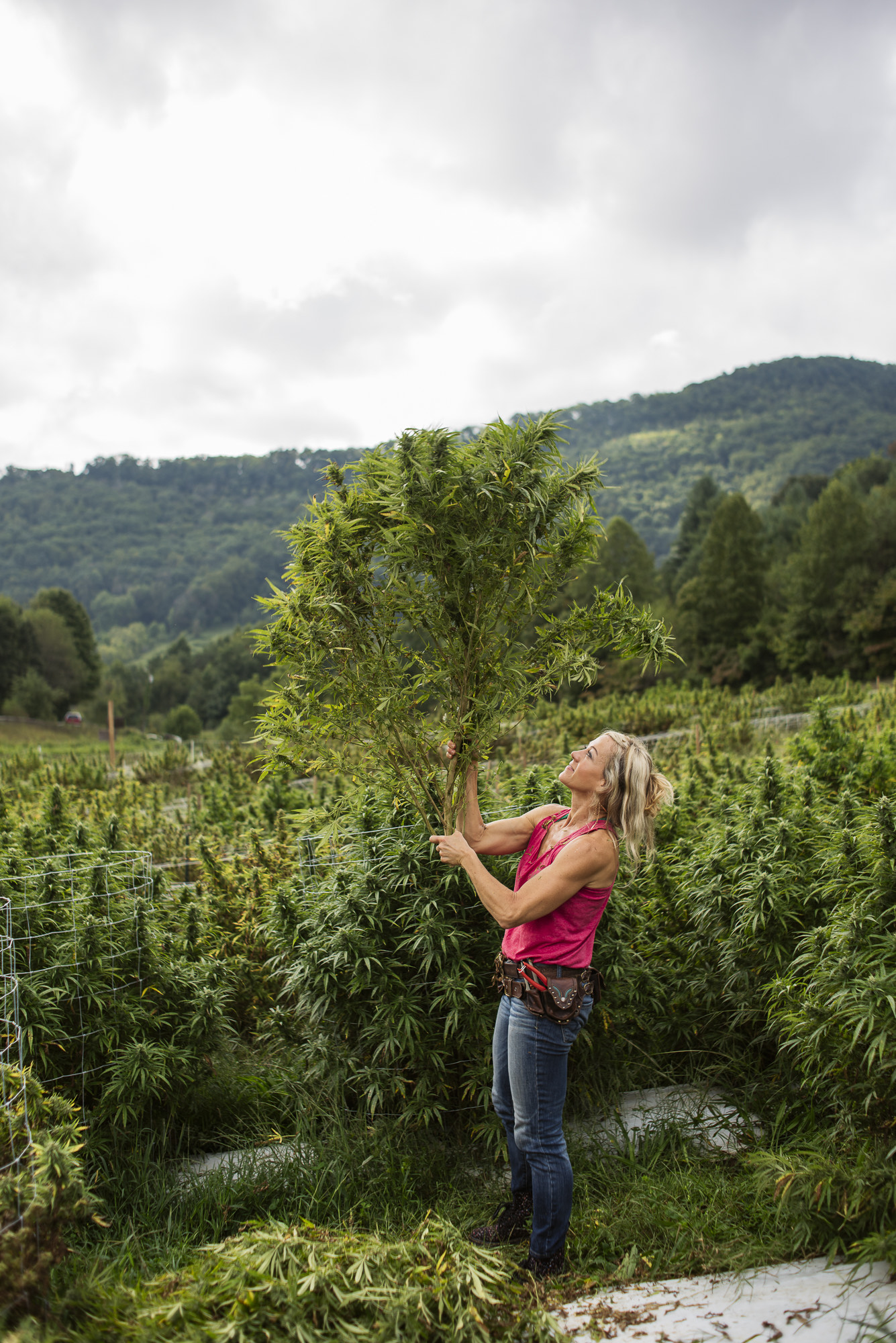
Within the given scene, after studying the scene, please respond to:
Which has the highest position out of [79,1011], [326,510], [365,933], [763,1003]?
[326,510]

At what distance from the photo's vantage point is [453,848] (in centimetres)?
271

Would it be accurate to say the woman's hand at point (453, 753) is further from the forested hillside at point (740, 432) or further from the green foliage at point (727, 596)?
the forested hillside at point (740, 432)

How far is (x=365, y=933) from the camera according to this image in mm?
3336

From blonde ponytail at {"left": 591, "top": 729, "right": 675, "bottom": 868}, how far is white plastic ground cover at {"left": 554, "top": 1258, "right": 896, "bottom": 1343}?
128 centimetres

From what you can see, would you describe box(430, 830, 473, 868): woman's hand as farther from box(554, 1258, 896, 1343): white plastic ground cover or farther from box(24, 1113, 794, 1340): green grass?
box(554, 1258, 896, 1343): white plastic ground cover

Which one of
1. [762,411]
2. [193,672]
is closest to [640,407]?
[762,411]

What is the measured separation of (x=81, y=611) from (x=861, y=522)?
47823 millimetres

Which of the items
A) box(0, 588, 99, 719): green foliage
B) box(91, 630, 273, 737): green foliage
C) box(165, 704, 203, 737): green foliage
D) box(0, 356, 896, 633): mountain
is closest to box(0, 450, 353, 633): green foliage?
box(0, 356, 896, 633): mountain

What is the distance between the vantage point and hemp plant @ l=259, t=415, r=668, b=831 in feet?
9.12

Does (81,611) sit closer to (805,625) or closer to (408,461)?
(805,625)

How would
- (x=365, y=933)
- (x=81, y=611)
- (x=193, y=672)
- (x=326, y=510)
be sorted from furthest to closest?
(x=193, y=672) → (x=81, y=611) → (x=365, y=933) → (x=326, y=510)

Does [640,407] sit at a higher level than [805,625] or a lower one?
higher

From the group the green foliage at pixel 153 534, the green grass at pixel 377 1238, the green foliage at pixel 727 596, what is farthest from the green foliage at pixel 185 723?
the green foliage at pixel 153 534

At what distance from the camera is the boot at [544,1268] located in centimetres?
256
